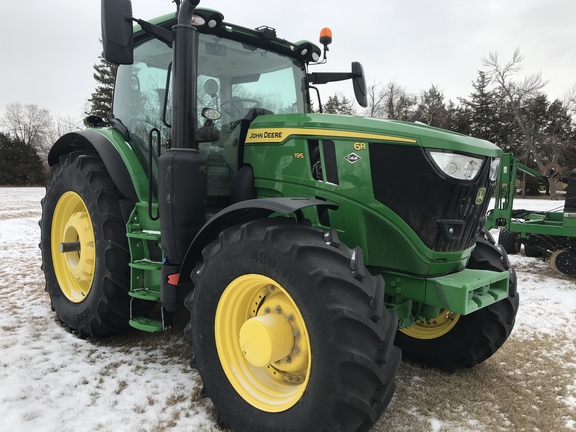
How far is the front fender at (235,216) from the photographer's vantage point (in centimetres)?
231

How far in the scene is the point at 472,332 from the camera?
3.16 metres

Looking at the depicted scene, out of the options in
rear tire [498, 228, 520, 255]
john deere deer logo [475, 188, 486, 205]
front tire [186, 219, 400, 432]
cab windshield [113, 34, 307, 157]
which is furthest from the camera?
rear tire [498, 228, 520, 255]

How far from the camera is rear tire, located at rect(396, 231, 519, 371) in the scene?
10.1 ft

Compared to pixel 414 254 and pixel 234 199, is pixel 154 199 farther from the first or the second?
pixel 414 254

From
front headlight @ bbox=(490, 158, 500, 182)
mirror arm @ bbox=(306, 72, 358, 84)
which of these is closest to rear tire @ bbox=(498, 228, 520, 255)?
mirror arm @ bbox=(306, 72, 358, 84)

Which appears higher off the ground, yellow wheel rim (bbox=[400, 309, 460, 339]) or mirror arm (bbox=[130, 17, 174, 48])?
mirror arm (bbox=[130, 17, 174, 48])

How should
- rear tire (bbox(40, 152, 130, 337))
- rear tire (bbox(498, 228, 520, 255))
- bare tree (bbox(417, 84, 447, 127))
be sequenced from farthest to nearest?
bare tree (bbox(417, 84, 447, 127)) < rear tire (bbox(498, 228, 520, 255)) < rear tire (bbox(40, 152, 130, 337))

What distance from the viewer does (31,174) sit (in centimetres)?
3719

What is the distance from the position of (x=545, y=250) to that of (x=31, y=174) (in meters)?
39.6

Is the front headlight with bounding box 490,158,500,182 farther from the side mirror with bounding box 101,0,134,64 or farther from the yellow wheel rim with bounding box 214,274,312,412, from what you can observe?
the side mirror with bounding box 101,0,134,64

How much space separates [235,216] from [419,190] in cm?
108

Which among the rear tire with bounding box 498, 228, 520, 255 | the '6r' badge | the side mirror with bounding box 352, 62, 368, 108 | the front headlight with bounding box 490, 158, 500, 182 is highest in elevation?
the side mirror with bounding box 352, 62, 368, 108

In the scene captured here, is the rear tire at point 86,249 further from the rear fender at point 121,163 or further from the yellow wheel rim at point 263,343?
the yellow wheel rim at point 263,343

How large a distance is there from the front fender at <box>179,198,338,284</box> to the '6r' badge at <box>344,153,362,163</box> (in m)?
0.28
